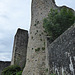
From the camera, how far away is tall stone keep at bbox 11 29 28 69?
12.9 metres

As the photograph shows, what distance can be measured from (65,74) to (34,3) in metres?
9.51

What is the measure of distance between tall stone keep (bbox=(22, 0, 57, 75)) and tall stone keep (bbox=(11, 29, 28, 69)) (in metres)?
4.02

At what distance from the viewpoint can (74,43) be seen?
12.8ft

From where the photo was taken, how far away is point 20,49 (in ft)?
45.6

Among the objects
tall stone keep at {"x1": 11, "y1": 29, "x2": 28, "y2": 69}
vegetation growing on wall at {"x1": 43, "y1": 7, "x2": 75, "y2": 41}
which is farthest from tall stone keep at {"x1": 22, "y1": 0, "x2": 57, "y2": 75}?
tall stone keep at {"x1": 11, "y1": 29, "x2": 28, "y2": 69}

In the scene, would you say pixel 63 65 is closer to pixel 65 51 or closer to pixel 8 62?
pixel 65 51

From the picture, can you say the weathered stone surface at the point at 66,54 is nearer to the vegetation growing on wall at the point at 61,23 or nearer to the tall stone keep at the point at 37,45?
the vegetation growing on wall at the point at 61,23

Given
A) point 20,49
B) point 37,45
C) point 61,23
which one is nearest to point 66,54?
point 61,23

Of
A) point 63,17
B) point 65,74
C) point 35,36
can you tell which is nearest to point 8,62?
point 35,36

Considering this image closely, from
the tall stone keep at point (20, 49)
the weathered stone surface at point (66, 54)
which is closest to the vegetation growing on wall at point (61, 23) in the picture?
the weathered stone surface at point (66, 54)

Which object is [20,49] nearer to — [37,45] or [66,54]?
[37,45]

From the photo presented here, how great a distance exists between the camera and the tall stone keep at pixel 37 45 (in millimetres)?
7918

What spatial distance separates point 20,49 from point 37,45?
5.57 metres

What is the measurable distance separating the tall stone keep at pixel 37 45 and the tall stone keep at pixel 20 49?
402 cm
